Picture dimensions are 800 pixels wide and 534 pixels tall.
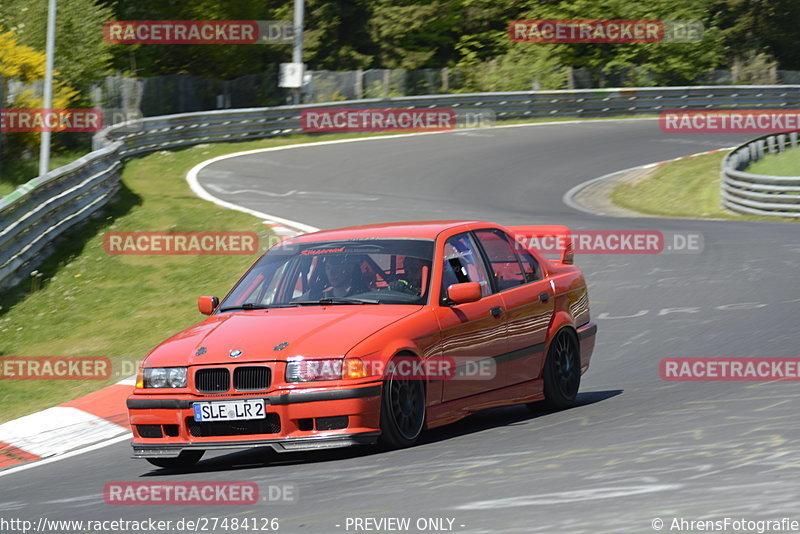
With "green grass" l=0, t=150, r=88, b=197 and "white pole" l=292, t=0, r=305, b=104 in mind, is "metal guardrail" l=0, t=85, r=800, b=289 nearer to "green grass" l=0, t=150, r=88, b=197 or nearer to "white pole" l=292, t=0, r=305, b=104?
"green grass" l=0, t=150, r=88, b=197

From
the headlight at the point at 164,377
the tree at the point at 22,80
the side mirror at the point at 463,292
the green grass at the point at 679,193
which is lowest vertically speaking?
the green grass at the point at 679,193

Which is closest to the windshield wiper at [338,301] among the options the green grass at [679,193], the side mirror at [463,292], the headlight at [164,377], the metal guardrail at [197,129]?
the side mirror at [463,292]

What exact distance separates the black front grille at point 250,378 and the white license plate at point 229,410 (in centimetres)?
8

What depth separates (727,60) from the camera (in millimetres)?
69438

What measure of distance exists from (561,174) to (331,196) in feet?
24.1

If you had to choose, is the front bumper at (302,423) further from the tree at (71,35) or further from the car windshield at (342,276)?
the tree at (71,35)

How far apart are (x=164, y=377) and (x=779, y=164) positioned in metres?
24.0

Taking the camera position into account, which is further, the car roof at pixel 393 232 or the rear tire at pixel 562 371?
the rear tire at pixel 562 371

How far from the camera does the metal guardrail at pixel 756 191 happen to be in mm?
23875

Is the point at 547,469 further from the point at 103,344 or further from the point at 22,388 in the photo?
the point at 103,344

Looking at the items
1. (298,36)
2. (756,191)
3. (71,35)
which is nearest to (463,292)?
(756,191)

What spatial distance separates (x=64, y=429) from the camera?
10.1 metres

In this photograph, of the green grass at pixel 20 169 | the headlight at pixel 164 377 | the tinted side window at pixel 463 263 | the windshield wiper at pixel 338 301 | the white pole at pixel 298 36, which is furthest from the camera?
the white pole at pixel 298 36

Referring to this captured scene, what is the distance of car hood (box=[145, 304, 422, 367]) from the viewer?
23.7 ft
